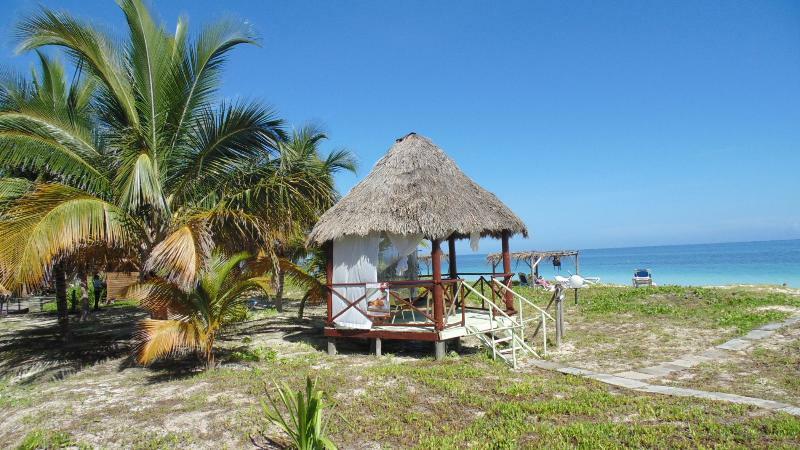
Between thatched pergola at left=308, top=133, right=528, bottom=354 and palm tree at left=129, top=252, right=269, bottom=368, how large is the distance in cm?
187

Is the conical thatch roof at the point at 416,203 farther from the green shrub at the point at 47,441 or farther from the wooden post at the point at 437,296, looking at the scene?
the green shrub at the point at 47,441

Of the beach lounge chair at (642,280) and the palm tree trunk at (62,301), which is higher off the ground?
the palm tree trunk at (62,301)

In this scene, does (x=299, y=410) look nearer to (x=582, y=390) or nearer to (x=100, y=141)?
(x=582, y=390)

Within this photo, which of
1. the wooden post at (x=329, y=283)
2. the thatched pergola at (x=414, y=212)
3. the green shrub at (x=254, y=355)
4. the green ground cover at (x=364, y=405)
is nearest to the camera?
the green ground cover at (x=364, y=405)

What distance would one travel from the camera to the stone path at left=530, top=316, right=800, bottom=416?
550 cm

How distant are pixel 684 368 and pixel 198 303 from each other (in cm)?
721

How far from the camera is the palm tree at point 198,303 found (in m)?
6.62

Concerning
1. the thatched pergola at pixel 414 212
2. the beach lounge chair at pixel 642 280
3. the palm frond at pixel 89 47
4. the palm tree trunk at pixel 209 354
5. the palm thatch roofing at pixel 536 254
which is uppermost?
the palm frond at pixel 89 47

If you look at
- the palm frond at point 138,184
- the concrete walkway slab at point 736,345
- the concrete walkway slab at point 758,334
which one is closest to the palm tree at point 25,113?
the palm frond at point 138,184

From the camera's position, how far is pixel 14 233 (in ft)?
19.8

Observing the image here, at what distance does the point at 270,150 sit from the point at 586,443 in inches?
262

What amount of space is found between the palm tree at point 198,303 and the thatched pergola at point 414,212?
187 centimetres

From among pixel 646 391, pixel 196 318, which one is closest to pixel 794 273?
pixel 646 391

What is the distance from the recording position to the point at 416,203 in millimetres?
8672
